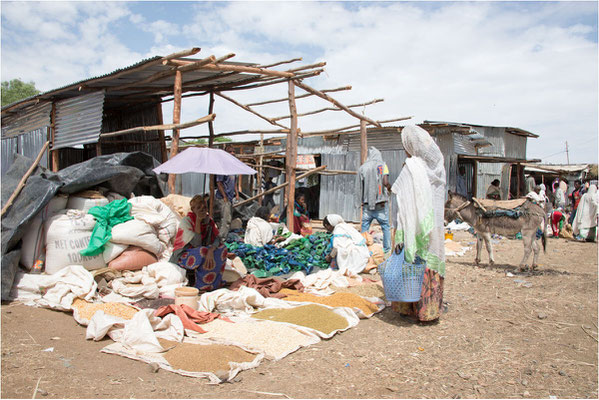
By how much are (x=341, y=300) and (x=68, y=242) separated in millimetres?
3128

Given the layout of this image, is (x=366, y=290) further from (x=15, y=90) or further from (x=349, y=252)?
(x=15, y=90)

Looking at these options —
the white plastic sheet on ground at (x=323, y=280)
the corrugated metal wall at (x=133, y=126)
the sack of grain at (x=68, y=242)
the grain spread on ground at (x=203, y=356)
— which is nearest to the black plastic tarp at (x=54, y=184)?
the sack of grain at (x=68, y=242)

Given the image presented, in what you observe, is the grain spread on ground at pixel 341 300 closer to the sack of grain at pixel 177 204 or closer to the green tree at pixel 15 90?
the sack of grain at pixel 177 204

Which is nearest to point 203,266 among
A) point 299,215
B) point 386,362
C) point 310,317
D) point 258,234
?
point 310,317

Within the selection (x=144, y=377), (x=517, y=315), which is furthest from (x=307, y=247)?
(x=144, y=377)

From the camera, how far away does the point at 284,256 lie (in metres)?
6.60

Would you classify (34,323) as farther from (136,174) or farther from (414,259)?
(414,259)

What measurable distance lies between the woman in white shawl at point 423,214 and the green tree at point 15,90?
2695 cm

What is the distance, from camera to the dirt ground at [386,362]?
2.74 meters

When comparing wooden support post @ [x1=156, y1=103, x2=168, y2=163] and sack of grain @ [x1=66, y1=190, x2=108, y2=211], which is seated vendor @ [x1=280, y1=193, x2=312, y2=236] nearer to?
wooden support post @ [x1=156, y1=103, x2=168, y2=163]

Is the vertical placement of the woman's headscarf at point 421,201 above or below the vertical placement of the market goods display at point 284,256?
above

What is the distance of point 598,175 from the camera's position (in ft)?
70.1

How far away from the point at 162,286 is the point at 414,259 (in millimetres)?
2759

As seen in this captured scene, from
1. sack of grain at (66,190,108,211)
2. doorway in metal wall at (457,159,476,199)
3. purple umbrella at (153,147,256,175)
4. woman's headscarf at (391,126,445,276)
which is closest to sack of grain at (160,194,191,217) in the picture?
sack of grain at (66,190,108,211)
